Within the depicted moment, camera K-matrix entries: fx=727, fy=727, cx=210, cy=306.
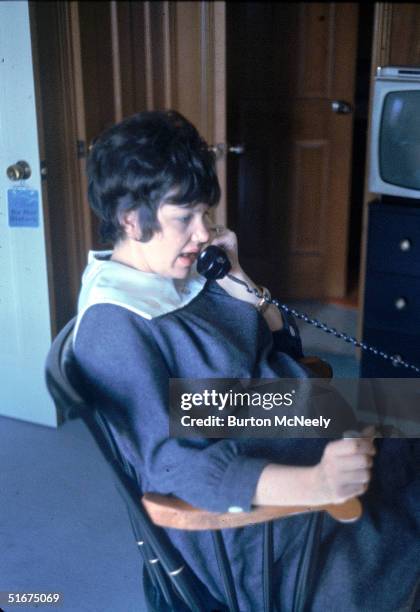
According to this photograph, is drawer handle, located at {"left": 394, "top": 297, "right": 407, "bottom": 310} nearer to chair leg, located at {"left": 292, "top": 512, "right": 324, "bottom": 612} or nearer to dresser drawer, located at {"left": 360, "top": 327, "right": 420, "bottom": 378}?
dresser drawer, located at {"left": 360, "top": 327, "right": 420, "bottom": 378}

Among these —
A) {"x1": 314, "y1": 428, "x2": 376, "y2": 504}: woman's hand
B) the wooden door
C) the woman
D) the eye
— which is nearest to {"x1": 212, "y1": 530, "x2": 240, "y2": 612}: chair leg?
the woman

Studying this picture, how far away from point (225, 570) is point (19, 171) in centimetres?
132

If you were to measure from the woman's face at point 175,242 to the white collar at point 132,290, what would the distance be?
0.02 metres

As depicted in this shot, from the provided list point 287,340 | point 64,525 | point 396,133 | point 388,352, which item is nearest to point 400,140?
point 396,133

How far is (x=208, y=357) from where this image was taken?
40.0 inches

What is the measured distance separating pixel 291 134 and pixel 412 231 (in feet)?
4.30

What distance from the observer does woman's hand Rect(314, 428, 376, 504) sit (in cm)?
82

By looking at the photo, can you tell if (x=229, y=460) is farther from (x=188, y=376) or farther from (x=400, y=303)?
(x=400, y=303)

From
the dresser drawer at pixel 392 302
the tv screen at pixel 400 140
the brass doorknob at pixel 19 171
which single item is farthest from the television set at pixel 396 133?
the brass doorknob at pixel 19 171

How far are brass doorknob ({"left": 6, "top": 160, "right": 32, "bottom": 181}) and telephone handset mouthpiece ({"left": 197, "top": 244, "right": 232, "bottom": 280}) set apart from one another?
0.98 m

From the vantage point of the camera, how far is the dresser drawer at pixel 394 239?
6.15ft

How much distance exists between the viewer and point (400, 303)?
1938 mm

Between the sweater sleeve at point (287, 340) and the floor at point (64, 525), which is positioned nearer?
the sweater sleeve at point (287, 340)

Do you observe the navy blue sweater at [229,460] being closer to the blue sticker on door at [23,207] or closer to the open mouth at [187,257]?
the open mouth at [187,257]
